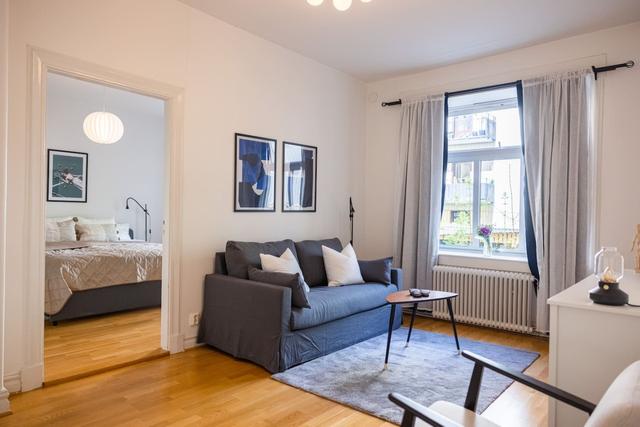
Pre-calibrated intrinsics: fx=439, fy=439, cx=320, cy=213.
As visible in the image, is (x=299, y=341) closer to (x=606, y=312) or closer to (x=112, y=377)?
(x=112, y=377)

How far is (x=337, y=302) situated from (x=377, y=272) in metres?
0.84

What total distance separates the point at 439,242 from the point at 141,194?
16.4 feet

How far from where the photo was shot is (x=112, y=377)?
3021 mm

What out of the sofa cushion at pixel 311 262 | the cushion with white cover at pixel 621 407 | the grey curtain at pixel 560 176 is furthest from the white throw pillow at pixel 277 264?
the cushion with white cover at pixel 621 407

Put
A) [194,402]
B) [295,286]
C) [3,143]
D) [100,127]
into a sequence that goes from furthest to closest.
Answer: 1. [100,127]
2. [295,286]
3. [194,402]
4. [3,143]

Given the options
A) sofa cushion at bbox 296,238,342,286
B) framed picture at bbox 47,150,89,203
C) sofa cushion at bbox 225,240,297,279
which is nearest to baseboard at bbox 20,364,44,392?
sofa cushion at bbox 225,240,297,279

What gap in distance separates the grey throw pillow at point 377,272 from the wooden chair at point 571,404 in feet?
8.25

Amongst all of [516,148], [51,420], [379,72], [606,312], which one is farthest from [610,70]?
[51,420]

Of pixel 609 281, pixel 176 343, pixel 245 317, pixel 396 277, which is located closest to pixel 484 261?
pixel 396 277

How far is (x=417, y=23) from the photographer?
3771 millimetres

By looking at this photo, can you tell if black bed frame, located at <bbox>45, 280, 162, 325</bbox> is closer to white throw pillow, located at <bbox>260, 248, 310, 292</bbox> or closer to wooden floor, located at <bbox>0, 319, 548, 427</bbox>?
wooden floor, located at <bbox>0, 319, 548, 427</bbox>

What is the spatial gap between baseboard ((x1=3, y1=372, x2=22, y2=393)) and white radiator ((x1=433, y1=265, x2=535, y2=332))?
12.2 feet

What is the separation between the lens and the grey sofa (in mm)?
3131

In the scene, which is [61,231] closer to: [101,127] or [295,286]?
[101,127]
